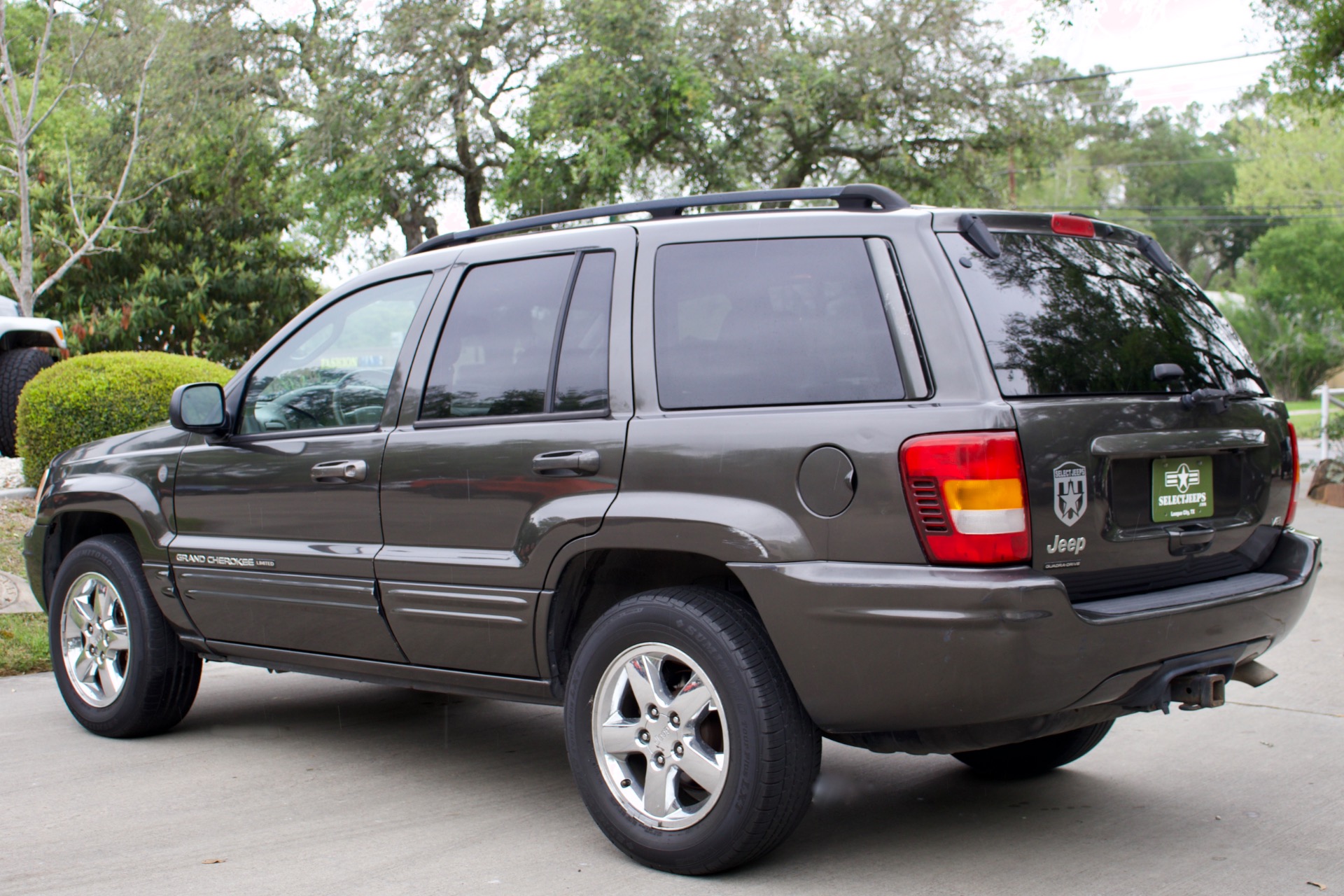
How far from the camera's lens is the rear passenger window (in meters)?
3.94

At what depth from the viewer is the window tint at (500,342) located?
4.07m

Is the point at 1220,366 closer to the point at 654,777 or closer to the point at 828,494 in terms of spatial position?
the point at 828,494

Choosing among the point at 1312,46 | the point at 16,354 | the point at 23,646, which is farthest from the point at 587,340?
the point at 1312,46

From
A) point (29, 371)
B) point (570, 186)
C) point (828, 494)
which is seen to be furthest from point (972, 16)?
point (828, 494)

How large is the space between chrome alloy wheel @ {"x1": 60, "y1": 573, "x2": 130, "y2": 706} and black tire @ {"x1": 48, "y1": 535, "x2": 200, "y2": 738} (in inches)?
0.5

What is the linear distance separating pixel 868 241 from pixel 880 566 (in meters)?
0.91

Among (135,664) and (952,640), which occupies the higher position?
(952,640)

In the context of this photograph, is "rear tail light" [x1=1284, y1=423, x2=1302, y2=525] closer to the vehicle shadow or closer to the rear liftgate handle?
the rear liftgate handle

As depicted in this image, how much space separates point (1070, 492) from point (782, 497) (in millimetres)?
724

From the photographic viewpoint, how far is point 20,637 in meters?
7.10

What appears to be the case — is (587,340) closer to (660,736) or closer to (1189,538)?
(660,736)

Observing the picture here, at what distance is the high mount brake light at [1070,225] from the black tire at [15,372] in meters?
10.4

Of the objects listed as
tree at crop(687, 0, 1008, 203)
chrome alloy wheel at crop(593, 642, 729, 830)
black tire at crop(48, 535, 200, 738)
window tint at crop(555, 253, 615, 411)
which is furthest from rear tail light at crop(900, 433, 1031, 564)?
tree at crop(687, 0, 1008, 203)

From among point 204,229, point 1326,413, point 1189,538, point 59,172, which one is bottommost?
point 1326,413
